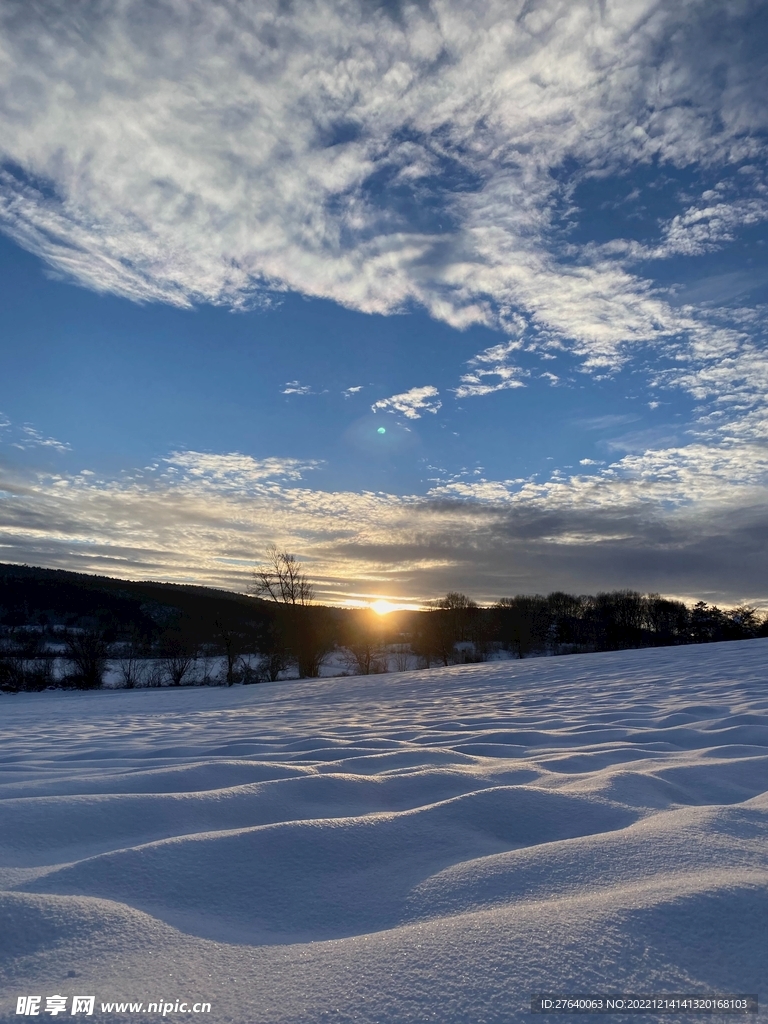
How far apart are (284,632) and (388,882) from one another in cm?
2991

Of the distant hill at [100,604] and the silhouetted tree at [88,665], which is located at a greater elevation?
the distant hill at [100,604]

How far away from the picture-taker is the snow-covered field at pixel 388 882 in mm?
1104

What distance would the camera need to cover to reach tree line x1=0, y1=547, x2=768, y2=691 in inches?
1168

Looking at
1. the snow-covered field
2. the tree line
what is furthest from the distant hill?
the snow-covered field

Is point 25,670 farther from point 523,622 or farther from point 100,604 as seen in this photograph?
point 523,622

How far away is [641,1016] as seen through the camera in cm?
100

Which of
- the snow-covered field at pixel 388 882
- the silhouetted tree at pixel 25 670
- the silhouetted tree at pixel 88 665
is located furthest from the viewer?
the silhouetted tree at pixel 88 665

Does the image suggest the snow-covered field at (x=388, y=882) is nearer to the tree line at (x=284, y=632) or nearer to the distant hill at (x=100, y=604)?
the tree line at (x=284, y=632)

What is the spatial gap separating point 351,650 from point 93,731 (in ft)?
113

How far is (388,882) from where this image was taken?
63.9 inches

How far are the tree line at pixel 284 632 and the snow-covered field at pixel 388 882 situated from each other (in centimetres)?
2640

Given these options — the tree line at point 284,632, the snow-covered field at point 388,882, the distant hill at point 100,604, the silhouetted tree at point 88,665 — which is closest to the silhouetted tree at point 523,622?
the tree line at point 284,632

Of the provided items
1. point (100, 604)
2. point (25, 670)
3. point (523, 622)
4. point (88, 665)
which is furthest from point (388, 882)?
point (100, 604)

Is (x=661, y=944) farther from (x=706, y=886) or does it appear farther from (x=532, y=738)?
(x=532, y=738)
